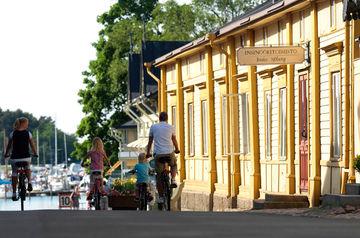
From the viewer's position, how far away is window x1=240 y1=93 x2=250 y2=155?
38.9 metres

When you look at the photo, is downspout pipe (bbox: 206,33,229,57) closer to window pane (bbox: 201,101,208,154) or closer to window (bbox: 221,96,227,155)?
window (bbox: 221,96,227,155)

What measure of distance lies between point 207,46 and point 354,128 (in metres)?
15.3

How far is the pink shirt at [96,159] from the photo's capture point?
28.5 metres

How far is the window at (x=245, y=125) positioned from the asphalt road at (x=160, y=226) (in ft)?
60.9

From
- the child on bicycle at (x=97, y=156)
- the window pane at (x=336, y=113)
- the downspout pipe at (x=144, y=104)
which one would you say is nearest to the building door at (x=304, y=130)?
the window pane at (x=336, y=113)

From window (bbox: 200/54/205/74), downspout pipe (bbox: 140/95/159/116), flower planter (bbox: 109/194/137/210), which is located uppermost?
window (bbox: 200/54/205/74)

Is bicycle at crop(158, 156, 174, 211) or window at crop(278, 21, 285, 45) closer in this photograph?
bicycle at crop(158, 156, 174, 211)

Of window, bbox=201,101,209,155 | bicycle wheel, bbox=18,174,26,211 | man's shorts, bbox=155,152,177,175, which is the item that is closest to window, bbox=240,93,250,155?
window, bbox=201,101,209,155

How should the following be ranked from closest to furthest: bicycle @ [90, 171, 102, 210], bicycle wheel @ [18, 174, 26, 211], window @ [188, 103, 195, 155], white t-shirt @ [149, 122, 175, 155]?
white t-shirt @ [149, 122, 175, 155] < bicycle wheel @ [18, 174, 26, 211] < bicycle @ [90, 171, 102, 210] < window @ [188, 103, 195, 155]

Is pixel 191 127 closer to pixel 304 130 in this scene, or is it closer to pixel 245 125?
pixel 245 125

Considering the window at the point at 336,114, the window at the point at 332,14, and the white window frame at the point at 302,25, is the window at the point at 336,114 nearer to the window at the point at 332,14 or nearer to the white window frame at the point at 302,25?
the window at the point at 332,14

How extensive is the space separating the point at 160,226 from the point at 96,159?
38.1ft

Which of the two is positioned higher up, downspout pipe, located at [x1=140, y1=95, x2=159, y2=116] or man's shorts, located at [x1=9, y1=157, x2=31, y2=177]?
downspout pipe, located at [x1=140, y1=95, x2=159, y2=116]

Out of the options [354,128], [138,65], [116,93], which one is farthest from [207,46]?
[116,93]
